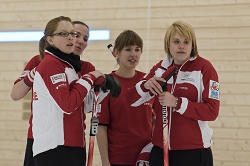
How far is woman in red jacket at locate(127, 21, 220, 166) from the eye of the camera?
2242 millimetres

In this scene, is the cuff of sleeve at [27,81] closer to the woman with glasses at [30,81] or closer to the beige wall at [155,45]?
the woman with glasses at [30,81]

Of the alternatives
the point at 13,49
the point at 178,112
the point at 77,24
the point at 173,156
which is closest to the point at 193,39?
the point at 178,112

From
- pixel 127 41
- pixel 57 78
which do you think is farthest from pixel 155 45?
pixel 57 78

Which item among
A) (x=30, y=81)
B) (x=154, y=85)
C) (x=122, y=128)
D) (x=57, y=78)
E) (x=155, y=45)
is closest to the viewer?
(x=57, y=78)

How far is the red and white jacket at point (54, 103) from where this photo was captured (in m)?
2.15

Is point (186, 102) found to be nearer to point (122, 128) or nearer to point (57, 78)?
point (122, 128)

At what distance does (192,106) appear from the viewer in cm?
221

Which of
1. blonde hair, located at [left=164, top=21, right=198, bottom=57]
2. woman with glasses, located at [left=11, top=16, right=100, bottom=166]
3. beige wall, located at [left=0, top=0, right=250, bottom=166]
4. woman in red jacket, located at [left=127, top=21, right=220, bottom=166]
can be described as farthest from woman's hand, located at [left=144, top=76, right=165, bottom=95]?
beige wall, located at [left=0, top=0, right=250, bottom=166]

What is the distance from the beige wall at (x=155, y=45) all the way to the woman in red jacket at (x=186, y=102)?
2161mm

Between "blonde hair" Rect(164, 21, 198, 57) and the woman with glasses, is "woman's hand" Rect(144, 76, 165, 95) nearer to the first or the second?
"blonde hair" Rect(164, 21, 198, 57)

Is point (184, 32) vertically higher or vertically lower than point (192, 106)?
higher

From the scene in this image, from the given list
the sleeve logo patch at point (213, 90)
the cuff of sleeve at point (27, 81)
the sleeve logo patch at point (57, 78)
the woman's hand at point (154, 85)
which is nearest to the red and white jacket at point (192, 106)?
the sleeve logo patch at point (213, 90)

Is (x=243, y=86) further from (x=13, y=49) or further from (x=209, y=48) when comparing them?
(x=13, y=49)

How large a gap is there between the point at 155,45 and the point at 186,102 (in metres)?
2.53
